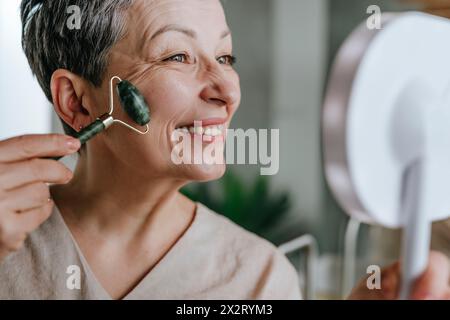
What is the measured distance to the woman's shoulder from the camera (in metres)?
0.84

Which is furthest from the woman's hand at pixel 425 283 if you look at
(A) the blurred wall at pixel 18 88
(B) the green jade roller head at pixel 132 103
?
(A) the blurred wall at pixel 18 88

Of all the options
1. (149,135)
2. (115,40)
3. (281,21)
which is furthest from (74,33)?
(281,21)

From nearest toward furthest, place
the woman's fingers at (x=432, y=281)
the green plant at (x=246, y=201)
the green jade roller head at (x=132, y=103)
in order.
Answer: the woman's fingers at (x=432, y=281), the green jade roller head at (x=132, y=103), the green plant at (x=246, y=201)

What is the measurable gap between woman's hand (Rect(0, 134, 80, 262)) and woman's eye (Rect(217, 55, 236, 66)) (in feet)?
0.73

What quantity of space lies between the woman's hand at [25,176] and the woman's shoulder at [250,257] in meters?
0.24

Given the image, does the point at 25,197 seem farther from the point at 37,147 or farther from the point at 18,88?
the point at 18,88

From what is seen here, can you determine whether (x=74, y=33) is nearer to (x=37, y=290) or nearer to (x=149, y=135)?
(x=149, y=135)

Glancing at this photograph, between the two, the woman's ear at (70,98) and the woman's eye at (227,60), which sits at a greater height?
the woman's eye at (227,60)

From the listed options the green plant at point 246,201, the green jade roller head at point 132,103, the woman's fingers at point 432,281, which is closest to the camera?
the woman's fingers at point 432,281

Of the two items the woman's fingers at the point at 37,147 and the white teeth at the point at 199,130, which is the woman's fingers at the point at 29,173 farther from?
the white teeth at the point at 199,130

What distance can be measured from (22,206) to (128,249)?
Result: 188 millimetres

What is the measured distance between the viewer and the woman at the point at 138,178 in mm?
768

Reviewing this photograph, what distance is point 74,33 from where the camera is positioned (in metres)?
0.77

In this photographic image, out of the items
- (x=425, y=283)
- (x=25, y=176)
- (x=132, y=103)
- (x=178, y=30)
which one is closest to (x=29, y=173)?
(x=25, y=176)
